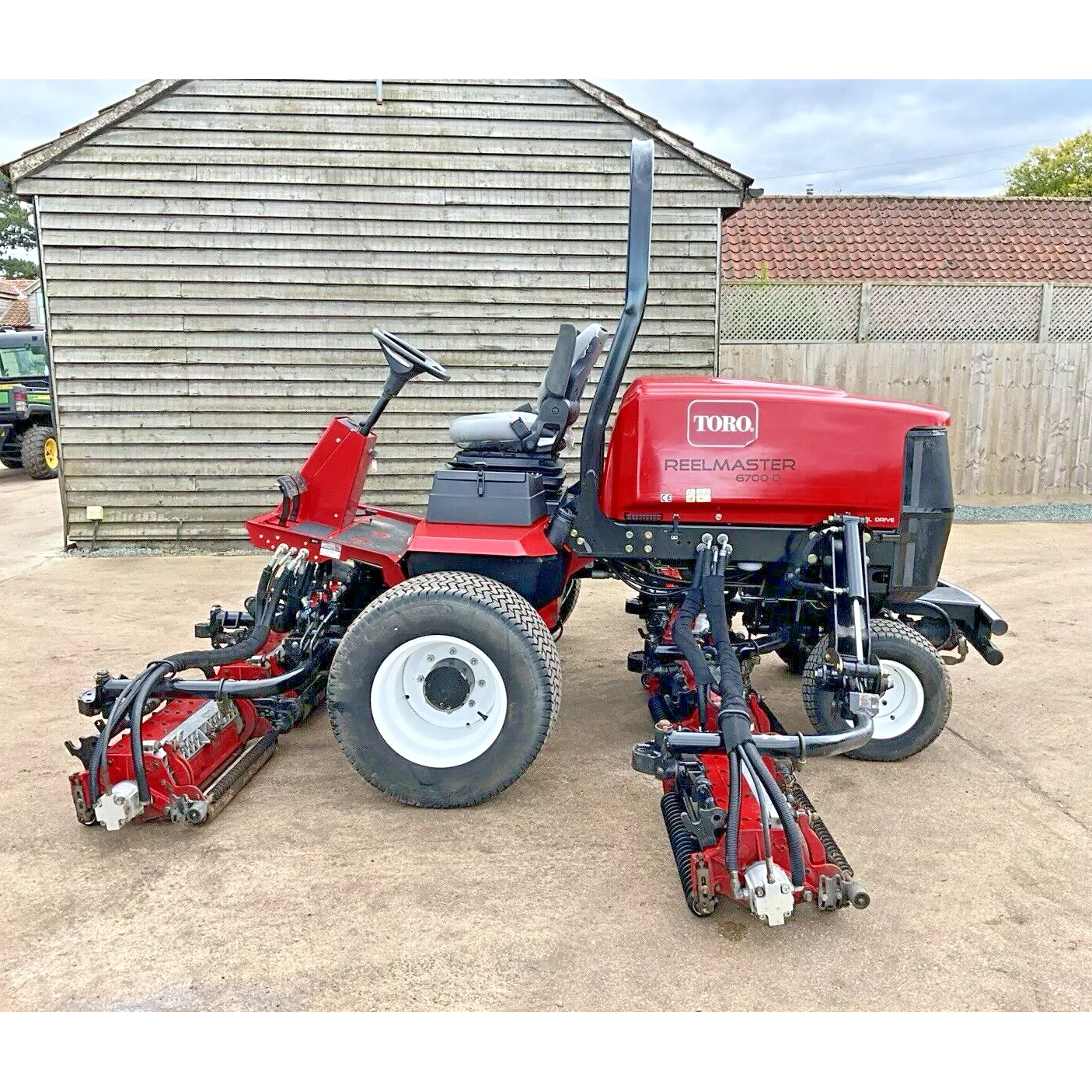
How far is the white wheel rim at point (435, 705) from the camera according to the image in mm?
3268

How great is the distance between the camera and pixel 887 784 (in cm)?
360

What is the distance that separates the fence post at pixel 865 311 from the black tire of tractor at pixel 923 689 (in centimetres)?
755

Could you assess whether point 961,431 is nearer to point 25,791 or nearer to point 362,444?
point 362,444

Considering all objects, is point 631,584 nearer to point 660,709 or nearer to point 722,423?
point 660,709

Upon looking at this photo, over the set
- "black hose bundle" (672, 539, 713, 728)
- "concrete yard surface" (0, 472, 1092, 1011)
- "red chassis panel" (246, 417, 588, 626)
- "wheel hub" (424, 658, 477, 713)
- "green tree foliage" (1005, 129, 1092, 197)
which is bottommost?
"concrete yard surface" (0, 472, 1092, 1011)

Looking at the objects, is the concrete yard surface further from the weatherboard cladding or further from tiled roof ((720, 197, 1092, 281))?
tiled roof ((720, 197, 1092, 281))

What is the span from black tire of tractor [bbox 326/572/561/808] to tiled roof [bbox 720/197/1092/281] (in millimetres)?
10267

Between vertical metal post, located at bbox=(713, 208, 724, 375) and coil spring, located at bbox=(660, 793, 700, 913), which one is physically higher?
vertical metal post, located at bbox=(713, 208, 724, 375)

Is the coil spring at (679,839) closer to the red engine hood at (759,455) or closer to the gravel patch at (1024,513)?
the red engine hood at (759,455)

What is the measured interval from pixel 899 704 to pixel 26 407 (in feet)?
45.8

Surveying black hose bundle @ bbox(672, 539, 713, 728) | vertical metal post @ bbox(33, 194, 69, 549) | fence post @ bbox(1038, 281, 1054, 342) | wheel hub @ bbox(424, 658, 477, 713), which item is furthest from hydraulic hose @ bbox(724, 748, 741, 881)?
fence post @ bbox(1038, 281, 1054, 342)

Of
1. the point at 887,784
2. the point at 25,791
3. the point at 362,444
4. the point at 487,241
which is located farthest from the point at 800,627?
the point at 487,241

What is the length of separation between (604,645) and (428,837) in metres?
2.53

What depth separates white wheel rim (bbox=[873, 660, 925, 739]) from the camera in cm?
375
